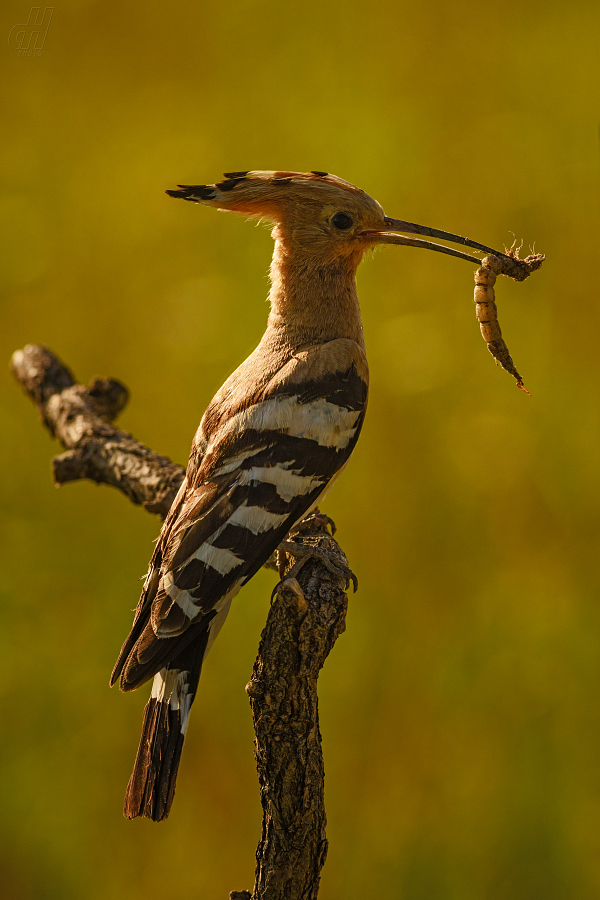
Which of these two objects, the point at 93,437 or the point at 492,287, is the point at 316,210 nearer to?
the point at 492,287

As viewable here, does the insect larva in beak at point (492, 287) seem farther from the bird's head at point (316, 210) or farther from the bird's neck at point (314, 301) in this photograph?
the bird's neck at point (314, 301)

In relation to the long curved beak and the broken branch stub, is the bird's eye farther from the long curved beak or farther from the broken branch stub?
the broken branch stub

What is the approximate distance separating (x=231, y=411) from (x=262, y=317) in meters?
0.86

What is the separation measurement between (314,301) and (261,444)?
1.01 ft

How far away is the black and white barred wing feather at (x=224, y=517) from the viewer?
44.3 inches

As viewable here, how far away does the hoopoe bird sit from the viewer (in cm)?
113

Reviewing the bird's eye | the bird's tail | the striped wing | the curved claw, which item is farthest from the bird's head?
the bird's tail

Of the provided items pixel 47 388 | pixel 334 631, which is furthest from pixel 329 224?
pixel 47 388

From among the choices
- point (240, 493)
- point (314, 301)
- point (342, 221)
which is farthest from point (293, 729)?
point (342, 221)

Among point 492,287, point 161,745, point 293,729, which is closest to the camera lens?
point 293,729

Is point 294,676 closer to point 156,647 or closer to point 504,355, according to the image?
point 156,647

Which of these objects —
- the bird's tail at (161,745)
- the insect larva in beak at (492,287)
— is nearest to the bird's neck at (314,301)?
the insect larva in beak at (492,287)

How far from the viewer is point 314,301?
137 cm

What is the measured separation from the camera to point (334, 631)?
1.07m
